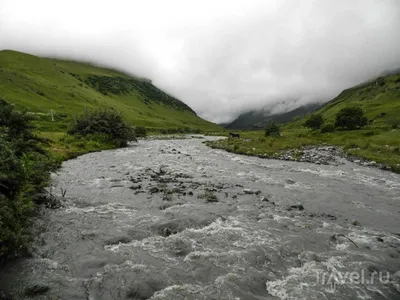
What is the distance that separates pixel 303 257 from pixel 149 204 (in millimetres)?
13061

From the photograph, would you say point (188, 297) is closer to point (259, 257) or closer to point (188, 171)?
point (259, 257)

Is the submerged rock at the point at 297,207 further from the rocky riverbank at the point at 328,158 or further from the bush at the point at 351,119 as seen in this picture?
the bush at the point at 351,119

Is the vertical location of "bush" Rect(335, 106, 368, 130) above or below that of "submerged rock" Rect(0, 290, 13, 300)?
above

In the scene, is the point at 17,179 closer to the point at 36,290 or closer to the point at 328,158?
the point at 36,290

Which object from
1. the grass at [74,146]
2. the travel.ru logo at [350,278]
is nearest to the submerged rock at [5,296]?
the travel.ru logo at [350,278]

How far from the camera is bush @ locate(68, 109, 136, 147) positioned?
69.3m

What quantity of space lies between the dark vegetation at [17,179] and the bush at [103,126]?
40879mm

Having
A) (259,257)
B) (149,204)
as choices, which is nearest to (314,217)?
(259,257)

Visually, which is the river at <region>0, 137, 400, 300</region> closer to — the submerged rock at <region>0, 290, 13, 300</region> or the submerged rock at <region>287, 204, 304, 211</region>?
the submerged rock at <region>287, 204, 304, 211</region>

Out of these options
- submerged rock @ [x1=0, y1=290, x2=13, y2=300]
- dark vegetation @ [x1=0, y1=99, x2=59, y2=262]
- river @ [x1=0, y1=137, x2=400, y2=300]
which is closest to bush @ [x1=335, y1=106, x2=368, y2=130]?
river @ [x1=0, y1=137, x2=400, y2=300]

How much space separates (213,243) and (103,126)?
2348 inches

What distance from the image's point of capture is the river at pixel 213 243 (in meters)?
12.3

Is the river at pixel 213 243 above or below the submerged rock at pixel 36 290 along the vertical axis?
above

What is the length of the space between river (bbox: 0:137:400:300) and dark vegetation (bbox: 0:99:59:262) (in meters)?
1.13
